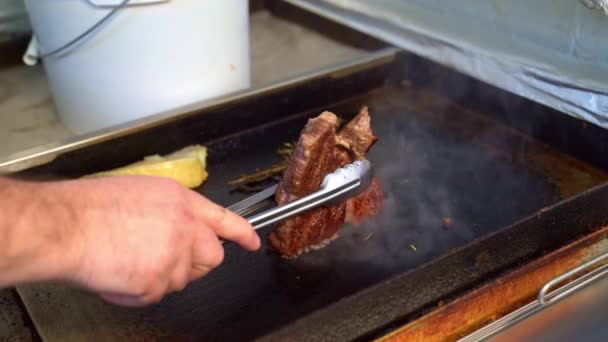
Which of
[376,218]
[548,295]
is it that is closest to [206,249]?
[376,218]

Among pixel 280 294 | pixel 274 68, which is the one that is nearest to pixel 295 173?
pixel 280 294

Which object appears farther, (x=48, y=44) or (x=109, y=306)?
(x=48, y=44)

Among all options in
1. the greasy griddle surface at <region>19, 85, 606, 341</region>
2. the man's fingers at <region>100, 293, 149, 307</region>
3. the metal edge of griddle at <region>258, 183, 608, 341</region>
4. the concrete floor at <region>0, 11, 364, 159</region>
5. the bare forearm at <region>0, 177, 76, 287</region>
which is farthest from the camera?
the concrete floor at <region>0, 11, 364, 159</region>

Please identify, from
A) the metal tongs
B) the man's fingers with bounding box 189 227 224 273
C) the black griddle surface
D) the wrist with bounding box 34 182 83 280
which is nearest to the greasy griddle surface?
the black griddle surface

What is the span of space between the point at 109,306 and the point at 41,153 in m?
0.47

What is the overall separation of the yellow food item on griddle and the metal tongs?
0.23m

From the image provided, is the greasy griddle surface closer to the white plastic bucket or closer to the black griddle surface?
the black griddle surface

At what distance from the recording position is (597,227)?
1.25 meters

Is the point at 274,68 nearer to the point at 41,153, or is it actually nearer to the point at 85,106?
the point at 85,106

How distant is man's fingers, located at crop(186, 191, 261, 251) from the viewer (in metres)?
0.79

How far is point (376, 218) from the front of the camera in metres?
1.29

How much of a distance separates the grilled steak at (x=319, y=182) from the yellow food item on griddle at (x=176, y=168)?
30 cm

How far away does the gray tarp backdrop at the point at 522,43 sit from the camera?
4.19ft

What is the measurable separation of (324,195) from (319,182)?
0.44ft
